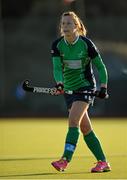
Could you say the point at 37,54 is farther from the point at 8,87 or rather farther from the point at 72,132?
the point at 72,132

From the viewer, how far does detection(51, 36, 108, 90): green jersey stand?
8352 mm

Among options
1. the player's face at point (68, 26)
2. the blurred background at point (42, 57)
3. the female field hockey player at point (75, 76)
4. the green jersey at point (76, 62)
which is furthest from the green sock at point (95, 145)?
the blurred background at point (42, 57)

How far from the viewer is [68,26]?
829cm

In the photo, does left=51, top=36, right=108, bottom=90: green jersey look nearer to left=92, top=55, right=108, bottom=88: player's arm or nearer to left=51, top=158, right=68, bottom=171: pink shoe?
left=92, top=55, right=108, bottom=88: player's arm

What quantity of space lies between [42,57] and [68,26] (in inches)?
503

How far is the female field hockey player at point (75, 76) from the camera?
8250 millimetres

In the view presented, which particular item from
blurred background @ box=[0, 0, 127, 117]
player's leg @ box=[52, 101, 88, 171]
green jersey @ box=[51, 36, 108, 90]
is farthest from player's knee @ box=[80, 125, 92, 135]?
blurred background @ box=[0, 0, 127, 117]

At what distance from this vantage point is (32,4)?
75.9 ft

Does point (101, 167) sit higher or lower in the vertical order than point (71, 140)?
lower

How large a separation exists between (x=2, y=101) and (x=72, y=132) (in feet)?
41.6

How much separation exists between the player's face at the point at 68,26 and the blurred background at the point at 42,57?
39.9ft

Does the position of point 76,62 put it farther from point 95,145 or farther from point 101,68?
point 95,145

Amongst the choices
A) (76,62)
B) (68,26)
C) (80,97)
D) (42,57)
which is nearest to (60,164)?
(80,97)

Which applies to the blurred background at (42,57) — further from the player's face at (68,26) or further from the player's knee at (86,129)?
the player's face at (68,26)
